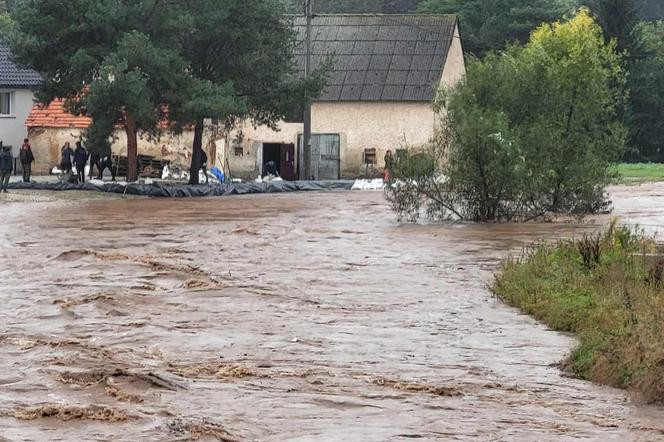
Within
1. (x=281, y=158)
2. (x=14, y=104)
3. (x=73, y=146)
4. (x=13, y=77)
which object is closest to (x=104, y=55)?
(x=73, y=146)

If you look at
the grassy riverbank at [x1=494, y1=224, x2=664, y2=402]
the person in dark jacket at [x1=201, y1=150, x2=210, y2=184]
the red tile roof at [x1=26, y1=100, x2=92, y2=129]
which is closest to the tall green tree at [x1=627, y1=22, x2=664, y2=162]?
the person in dark jacket at [x1=201, y1=150, x2=210, y2=184]

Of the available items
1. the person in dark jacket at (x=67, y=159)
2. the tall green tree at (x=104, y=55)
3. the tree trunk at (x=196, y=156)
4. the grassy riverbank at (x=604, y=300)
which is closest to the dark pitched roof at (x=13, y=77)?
the person in dark jacket at (x=67, y=159)

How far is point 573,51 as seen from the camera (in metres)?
40.4

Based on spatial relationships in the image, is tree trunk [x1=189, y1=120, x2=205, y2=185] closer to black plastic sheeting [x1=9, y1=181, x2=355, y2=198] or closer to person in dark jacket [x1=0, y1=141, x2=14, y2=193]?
black plastic sheeting [x1=9, y1=181, x2=355, y2=198]

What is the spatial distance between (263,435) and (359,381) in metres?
2.47

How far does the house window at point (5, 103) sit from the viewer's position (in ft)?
222

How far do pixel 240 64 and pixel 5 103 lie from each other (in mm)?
20321

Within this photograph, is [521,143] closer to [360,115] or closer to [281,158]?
[360,115]

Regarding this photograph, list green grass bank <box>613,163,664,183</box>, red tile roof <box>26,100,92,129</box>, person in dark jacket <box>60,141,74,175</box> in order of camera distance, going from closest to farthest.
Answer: person in dark jacket <box>60,141,74,175</box> → red tile roof <box>26,100,92,129</box> → green grass bank <box>613,163,664,183</box>

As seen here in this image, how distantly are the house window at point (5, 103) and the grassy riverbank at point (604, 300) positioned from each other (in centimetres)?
4849

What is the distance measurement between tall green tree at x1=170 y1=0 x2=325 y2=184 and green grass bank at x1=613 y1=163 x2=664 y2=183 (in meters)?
17.7

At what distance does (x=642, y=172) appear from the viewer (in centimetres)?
7306

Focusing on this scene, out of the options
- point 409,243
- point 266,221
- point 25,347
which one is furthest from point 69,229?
point 25,347

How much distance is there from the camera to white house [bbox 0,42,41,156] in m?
→ 67.3
